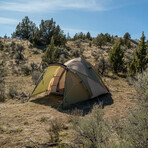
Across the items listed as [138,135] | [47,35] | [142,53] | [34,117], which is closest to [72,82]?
[34,117]

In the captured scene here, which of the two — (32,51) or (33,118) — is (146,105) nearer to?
(33,118)

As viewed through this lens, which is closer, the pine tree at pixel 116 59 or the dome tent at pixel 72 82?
the dome tent at pixel 72 82

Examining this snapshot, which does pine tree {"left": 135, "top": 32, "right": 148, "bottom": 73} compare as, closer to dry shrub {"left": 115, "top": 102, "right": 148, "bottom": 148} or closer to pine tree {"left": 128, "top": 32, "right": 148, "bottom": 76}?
pine tree {"left": 128, "top": 32, "right": 148, "bottom": 76}

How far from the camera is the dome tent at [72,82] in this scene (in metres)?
7.45

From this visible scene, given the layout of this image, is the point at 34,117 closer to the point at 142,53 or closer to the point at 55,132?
the point at 55,132

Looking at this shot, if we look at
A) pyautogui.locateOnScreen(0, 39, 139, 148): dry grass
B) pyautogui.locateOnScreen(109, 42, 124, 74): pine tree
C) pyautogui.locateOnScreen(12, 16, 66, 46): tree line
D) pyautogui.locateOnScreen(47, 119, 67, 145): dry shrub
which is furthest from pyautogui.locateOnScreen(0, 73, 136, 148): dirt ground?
pyautogui.locateOnScreen(12, 16, 66, 46): tree line

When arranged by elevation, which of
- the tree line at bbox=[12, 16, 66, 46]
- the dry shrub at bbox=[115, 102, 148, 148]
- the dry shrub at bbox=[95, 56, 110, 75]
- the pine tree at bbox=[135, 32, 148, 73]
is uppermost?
the tree line at bbox=[12, 16, 66, 46]

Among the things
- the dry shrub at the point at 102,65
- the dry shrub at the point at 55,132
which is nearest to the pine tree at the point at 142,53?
the dry shrub at the point at 102,65

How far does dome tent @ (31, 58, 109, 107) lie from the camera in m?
7.45

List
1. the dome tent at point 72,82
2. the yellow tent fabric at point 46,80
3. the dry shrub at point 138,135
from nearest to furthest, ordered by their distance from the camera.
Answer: the dry shrub at point 138,135 < the dome tent at point 72,82 < the yellow tent fabric at point 46,80

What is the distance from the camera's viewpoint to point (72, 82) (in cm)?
760

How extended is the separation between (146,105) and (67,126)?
106 inches

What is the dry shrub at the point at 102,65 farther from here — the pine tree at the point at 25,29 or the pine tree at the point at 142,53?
the pine tree at the point at 25,29

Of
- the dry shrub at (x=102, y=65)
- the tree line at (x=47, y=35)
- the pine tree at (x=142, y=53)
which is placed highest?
the tree line at (x=47, y=35)
